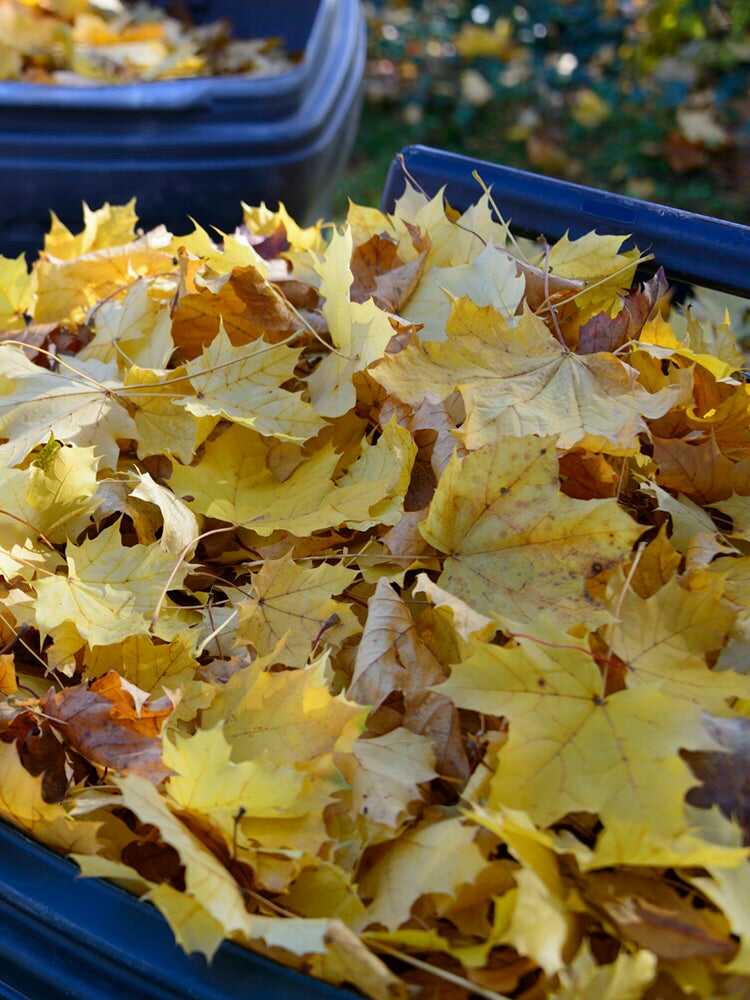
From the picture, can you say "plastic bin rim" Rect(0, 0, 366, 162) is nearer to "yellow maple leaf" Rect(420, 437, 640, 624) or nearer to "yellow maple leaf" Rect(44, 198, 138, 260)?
"yellow maple leaf" Rect(44, 198, 138, 260)

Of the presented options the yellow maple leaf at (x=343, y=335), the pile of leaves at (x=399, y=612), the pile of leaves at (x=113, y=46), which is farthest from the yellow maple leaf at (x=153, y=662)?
the pile of leaves at (x=113, y=46)

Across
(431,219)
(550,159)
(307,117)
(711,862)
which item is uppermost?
(431,219)

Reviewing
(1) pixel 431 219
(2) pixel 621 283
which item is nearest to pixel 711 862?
(2) pixel 621 283

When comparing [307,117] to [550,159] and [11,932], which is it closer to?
[550,159]

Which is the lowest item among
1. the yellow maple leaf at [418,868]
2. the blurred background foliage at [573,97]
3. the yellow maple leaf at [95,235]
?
the blurred background foliage at [573,97]

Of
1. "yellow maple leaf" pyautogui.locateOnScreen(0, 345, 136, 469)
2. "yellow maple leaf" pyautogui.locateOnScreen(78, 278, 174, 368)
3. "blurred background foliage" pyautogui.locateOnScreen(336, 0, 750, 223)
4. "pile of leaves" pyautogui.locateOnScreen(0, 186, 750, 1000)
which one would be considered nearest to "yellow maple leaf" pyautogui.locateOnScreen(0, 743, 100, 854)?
"pile of leaves" pyautogui.locateOnScreen(0, 186, 750, 1000)

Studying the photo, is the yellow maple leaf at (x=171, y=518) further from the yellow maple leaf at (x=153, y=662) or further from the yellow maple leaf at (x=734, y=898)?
the yellow maple leaf at (x=734, y=898)

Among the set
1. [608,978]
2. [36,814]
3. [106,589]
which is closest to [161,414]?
[106,589]

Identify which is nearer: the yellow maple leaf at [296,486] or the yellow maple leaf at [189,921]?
the yellow maple leaf at [189,921]
